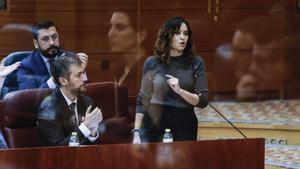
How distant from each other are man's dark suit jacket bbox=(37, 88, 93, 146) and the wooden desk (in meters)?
0.18

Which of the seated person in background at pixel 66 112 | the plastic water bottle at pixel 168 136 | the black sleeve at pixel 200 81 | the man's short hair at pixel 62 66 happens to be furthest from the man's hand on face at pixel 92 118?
the black sleeve at pixel 200 81

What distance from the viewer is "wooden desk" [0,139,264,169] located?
249 centimetres

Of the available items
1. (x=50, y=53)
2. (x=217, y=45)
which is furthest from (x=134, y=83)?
(x=217, y=45)

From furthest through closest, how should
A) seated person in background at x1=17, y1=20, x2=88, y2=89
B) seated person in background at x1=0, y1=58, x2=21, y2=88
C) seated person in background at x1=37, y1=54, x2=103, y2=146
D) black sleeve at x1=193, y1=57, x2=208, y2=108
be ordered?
seated person in background at x1=0, y1=58, x2=21, y2=88 < seated person in background at x1=17, y1=20, x2=88, y2=89 < black sleeve at x1=193, y1=57, x2=208, y2=108 < seated person in background at x1=37, y1=54, x2=103, y2=146

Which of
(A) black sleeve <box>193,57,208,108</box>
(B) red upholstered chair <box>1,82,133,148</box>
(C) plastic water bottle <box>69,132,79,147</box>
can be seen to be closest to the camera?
(C) plastic water bottle <box>69,132,79,147</box>

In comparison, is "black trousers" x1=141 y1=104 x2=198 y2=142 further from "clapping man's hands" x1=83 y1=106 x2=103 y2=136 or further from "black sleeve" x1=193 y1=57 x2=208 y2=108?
"clapping man's hands" x1=83 y1=106 x2=103 y2=136

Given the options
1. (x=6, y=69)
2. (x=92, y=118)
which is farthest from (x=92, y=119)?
(x=6, y=69)

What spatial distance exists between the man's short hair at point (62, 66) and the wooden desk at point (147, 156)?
39 centimetres

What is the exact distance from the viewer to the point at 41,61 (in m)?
3.17

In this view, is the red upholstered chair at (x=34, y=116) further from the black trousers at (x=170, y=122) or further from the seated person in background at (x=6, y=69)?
the seated person in background at (x=6, y=69)

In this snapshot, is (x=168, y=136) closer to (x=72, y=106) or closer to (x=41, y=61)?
(x=72, y=106)

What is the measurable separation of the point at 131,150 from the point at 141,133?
357mm

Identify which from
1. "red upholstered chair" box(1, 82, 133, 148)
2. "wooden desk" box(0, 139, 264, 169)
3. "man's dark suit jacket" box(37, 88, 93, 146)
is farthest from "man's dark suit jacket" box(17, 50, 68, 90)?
"wooden desk" box(0, 139, 264, 169)

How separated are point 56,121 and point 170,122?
0.50 m
